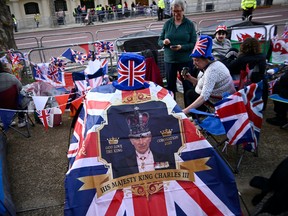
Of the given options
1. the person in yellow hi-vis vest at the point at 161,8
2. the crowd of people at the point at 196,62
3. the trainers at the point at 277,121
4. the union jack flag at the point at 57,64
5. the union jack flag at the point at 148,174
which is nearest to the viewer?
the union jack flag at the point at 148,174

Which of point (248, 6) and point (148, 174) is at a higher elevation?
point (248, 6)

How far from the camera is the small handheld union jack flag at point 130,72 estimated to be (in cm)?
268

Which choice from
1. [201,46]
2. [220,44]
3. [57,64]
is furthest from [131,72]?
[57,64]

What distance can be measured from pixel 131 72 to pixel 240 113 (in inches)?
54.9

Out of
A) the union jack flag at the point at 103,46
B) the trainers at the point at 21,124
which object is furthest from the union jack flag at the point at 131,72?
the union jack flag at the point at 103,46

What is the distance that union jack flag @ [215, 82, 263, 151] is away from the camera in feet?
10.6

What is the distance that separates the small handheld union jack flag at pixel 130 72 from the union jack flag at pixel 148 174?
0.07m

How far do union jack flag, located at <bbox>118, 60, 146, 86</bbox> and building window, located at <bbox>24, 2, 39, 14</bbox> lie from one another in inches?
1373

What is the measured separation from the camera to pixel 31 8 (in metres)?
33.3

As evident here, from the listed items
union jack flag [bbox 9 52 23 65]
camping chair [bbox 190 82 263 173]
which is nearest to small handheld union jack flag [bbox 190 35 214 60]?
camping chair [bbox 190 82 263 173]

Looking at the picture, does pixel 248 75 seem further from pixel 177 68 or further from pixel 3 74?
pixel 3 74

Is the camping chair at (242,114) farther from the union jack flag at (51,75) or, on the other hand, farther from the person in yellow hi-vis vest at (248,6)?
the person in yellow hi-vis vest at (248,6)

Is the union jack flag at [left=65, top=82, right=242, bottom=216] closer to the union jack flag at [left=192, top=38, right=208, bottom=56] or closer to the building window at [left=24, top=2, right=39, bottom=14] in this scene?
the union jack flag at [left=192, top=38, right=208, bottom=56]

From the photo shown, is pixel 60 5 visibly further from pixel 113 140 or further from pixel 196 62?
pixel 113 140
